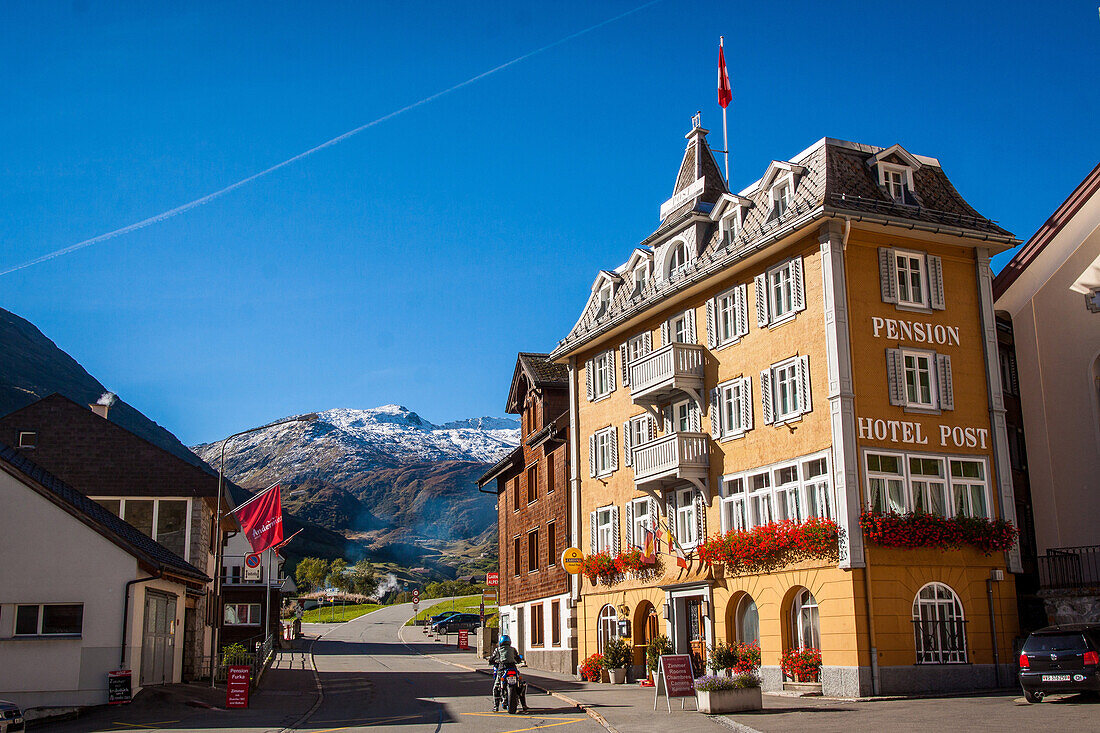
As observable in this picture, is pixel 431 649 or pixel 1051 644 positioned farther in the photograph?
pixel 431 649

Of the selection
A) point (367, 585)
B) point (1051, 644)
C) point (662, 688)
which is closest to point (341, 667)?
point (662, 688)

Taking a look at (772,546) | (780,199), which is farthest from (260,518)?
(780,199)

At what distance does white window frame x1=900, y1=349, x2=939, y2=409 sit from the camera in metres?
27.7

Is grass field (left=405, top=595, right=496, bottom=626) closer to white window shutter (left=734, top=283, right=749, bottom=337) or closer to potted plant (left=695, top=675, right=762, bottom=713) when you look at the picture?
white window shutter (left=734, top=283, right=749, bottom=337)

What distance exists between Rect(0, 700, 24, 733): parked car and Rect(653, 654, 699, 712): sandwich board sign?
43.0 ft

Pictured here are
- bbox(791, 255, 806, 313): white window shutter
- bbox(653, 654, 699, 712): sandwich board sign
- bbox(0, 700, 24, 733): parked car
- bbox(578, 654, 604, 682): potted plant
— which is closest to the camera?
bbox(0, 700, 24, 733): parked car

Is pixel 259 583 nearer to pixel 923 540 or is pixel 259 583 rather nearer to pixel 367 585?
pixel 923 540

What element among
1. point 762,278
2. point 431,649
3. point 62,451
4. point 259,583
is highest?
point 762,278

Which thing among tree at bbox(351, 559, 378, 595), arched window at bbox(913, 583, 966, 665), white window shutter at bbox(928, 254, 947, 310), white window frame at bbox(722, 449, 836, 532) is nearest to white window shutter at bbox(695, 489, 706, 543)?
white window frame at bbox(722, 449, 836, 532)

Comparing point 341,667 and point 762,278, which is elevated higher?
point 762,278

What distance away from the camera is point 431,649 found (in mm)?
65438

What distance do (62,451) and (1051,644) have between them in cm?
3389

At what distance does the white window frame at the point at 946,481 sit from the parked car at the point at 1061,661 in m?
5.36

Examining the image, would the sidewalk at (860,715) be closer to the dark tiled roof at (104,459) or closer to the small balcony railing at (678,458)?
the small balcony railing at (678,458)
